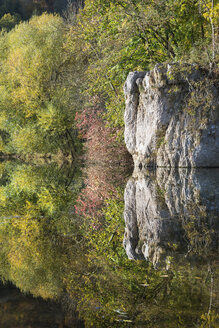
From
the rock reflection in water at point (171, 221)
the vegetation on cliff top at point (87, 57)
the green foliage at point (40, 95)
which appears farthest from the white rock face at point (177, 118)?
the green foliage at point (40, 95)

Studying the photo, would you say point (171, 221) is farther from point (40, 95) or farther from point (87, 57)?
point (40, 95)

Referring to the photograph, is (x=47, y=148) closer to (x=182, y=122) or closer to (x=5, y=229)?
(x=182, y=122)

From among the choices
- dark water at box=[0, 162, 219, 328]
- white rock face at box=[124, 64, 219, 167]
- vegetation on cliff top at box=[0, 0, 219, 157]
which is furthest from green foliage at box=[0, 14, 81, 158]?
dark water at box=[0, 162, 219, 328]

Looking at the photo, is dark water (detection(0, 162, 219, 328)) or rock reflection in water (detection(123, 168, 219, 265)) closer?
dark water (detection(0, 162, 219, 328))

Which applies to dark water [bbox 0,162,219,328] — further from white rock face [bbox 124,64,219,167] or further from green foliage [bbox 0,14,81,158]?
green foliage [bbox 0,14,81,158]

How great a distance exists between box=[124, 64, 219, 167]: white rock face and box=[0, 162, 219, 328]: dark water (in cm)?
658

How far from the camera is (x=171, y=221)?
582cm

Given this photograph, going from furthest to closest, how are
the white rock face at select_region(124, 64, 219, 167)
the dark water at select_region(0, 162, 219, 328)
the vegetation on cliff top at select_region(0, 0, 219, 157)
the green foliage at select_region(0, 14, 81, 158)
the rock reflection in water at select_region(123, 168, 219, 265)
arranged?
1. the green foliage at select_region(0, 14, 81, 158)
2. the vegetation on cliff top at select_region(0, 0, 219, 157)
3. the white rock face at select_region(124, 64, 219, 167)
4. the rock reflection in water at select_region(123, 168, 219, 265)
5. the dark water at select_region(0, 162, 219, 328)

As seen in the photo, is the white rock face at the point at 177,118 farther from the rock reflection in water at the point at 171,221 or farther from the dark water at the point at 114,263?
the dark water at the point at 114,263

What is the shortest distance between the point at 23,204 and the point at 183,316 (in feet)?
23.1

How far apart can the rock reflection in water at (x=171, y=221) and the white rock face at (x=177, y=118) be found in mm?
5056

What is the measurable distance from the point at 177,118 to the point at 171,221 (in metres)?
9.99

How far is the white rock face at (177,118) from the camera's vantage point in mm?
14375

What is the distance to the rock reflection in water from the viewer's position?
434 cm
